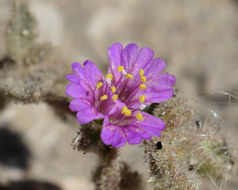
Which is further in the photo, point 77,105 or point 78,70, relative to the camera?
point 78,70

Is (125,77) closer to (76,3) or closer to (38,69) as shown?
(38,69)

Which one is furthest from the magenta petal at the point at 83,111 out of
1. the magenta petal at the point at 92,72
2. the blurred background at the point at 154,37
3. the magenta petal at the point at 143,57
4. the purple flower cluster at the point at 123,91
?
the blurred background at the point at 154,37

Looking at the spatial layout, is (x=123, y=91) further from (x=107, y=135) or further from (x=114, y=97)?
(x=107, y=135)

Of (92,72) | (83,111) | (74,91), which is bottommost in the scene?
(83,111)

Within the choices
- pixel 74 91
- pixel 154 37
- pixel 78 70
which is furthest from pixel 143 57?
pixel 154 37

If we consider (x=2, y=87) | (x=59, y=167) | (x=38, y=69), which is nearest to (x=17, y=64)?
(x=38, y=69)

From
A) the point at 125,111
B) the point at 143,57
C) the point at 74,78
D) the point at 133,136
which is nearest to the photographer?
the point at 133,136

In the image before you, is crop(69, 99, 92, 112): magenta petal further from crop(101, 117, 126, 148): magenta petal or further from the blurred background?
the blurred background
